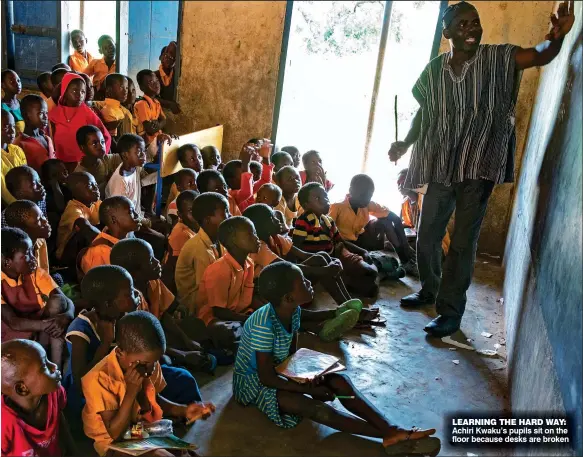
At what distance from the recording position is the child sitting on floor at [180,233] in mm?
3953

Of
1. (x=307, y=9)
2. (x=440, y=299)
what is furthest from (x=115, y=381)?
(x=307, y=9)

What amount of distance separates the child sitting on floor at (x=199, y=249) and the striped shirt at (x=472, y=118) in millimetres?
1313

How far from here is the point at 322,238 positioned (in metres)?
4.45

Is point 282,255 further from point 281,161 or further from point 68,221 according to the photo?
point 281,161

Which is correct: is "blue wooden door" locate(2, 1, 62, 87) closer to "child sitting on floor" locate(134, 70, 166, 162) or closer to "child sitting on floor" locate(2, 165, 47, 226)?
"child sitting on floor" locate(134, 70, 166, 162)

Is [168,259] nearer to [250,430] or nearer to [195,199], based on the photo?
[195,199]

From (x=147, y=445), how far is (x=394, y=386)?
4.90 ft

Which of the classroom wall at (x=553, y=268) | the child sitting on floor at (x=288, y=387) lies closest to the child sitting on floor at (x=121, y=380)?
the child sitting on floor at (x=288, y=387)

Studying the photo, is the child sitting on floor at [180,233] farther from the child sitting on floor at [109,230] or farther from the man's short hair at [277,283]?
the man's short hair at [277,283]

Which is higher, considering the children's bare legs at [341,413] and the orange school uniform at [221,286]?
the orange school uniform at [221,286]

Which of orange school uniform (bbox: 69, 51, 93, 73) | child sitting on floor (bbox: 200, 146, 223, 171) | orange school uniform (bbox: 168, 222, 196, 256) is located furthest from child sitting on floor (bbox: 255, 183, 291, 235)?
orange school uniform (bbox: 69, 51, 93, 73)

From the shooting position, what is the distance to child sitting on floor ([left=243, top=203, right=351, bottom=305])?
3938 millimetres

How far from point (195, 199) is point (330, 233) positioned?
3.91ft

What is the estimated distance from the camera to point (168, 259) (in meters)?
3.99
